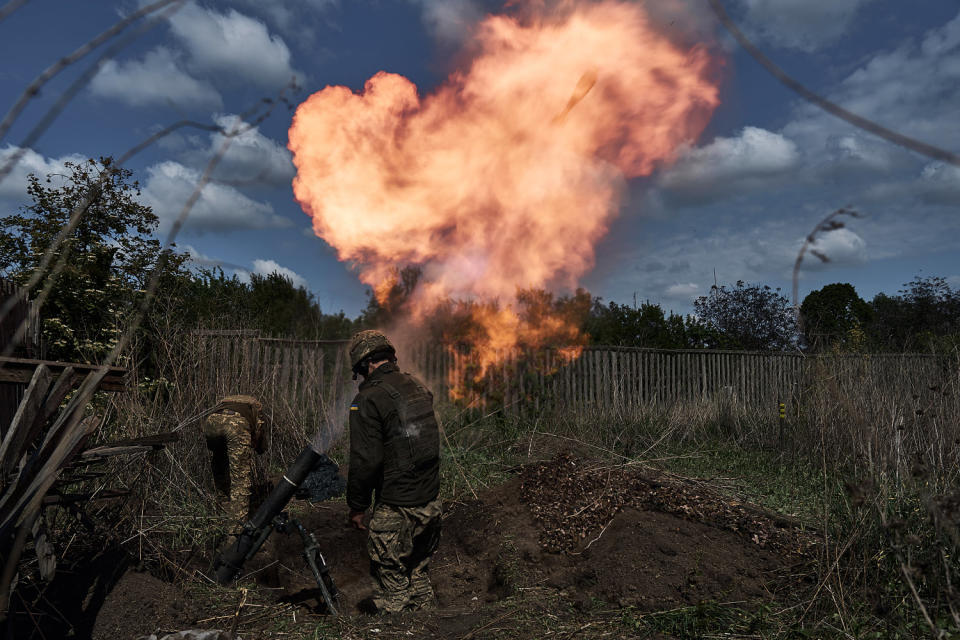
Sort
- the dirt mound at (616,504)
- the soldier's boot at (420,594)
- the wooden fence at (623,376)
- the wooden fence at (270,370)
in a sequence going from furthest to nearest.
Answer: the wooden fence at (623,376), the wooden fence at (270,370), the dirt mound at (616,504), the soldier's boot at (420,594)

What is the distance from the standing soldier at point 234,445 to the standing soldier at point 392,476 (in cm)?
193

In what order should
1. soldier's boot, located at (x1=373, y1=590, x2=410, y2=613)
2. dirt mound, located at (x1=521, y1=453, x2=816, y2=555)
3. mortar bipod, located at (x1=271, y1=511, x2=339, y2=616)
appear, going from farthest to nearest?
1. dirt mound, located at (x1=521, y1=453, x2=816, y2=555)
2. soldier's boot, located at (x1=373, y1=590, x2=410, y2=613)
3. mortar bipod, located at (x1=271, y1=511, x2=339, y2=616)

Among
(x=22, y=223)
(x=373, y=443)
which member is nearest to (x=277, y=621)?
(x=373, y=443)

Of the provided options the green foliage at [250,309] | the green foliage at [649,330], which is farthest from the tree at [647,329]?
the green foliage at [250,309]

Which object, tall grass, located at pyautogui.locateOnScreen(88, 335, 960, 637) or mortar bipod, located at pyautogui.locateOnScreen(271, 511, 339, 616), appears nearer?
tall grass, located at pyautogui.locateOnScreen(88, 335, 960, 637)

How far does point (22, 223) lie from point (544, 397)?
891 cm

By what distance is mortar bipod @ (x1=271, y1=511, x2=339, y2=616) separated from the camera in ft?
13.7

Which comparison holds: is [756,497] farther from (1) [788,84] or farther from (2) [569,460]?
(1) [788,84]

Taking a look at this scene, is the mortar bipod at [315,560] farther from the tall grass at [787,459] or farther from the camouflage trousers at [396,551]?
the tall grass at [787,459]

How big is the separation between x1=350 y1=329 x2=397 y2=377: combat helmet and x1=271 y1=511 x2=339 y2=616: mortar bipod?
49.7 inches

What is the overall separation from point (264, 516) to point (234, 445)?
160cm

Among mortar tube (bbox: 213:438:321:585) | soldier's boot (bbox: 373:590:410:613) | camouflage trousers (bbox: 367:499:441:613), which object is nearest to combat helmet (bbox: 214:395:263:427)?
mortar tube (bbox: 213:438:321:585)

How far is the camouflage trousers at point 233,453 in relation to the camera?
18.6 ft

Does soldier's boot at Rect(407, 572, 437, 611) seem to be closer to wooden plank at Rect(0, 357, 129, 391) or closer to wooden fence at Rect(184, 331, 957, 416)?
wooden plank at Rect(0, 357, 129, 391)
